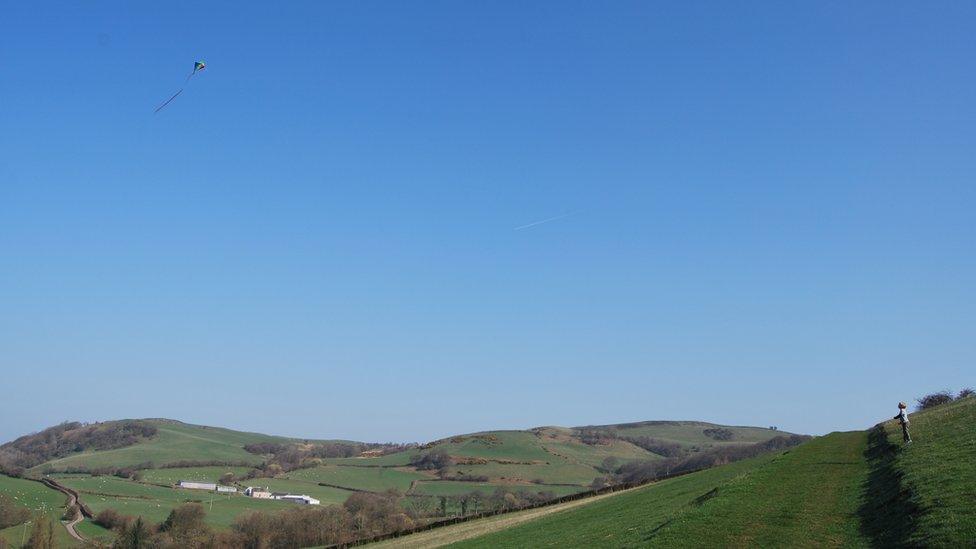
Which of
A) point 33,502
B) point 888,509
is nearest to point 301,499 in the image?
point 33,502

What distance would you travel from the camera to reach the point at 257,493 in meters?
165

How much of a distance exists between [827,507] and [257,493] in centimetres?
15642

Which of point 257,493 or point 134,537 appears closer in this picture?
point 134,537

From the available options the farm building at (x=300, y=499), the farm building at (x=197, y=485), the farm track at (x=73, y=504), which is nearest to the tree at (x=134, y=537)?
the farm track at (x=73, y=504)

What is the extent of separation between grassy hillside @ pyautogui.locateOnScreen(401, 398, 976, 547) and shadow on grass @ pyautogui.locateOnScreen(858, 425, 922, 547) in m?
0.05

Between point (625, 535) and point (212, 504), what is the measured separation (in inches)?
5036

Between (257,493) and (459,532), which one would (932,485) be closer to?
(459,532)

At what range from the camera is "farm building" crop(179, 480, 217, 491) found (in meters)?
176

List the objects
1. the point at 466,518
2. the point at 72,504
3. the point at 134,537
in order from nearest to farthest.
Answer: the point at 466,518 → the point at 134,537 → the point at 72,504

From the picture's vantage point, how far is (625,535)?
34.1 m

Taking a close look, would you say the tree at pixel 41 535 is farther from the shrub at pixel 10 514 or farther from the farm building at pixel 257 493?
the farm building at pixel 257 493

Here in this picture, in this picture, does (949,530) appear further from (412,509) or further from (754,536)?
(412,509)

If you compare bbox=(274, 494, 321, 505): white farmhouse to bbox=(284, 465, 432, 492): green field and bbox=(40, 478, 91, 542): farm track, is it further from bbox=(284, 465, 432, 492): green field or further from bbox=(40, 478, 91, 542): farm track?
bbox=(40, 478, 91, 542): farm track

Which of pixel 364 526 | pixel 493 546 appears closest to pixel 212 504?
pixel 364 526
